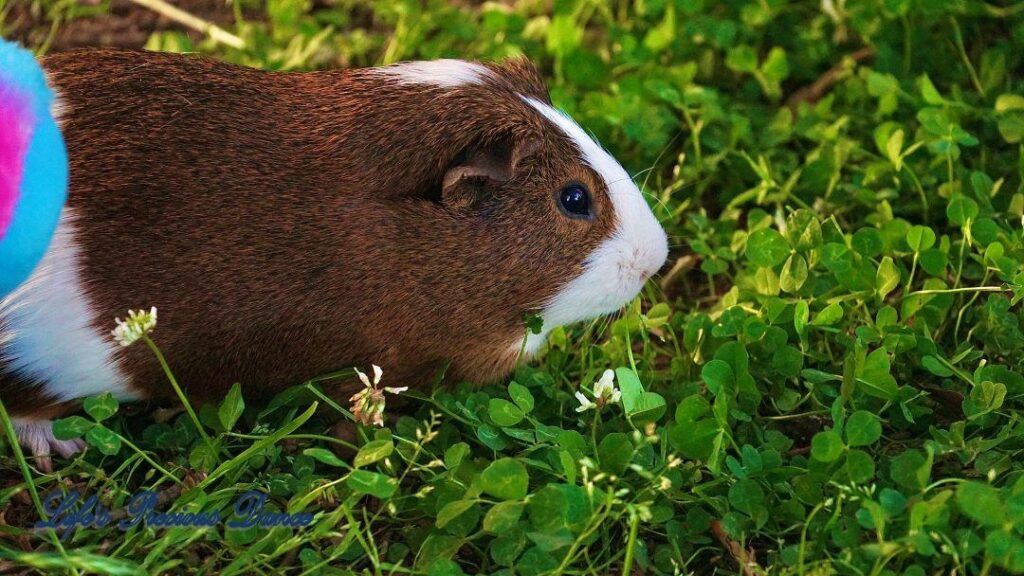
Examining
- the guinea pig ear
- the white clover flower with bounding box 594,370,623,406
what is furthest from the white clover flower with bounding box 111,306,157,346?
the white clover flower with bounding box 594,370,623,406

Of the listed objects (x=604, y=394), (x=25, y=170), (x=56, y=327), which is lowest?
(x=604, y=394)

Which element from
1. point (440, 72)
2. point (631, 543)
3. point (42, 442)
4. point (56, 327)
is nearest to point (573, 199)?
point (440, 72)

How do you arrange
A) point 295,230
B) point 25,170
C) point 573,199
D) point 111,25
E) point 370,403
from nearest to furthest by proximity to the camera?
point 25,170 < point 370,403 < point 295,230 < point 573,199 < point 111,25

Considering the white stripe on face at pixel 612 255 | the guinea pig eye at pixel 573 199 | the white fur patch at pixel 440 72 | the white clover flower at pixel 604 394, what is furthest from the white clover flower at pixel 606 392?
the white fur patch at pixel 440 72

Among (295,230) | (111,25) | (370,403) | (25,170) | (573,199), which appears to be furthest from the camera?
(111,25)

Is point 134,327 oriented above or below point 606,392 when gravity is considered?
above

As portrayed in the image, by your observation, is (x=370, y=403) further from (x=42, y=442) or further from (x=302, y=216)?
(x=42, y=442)
